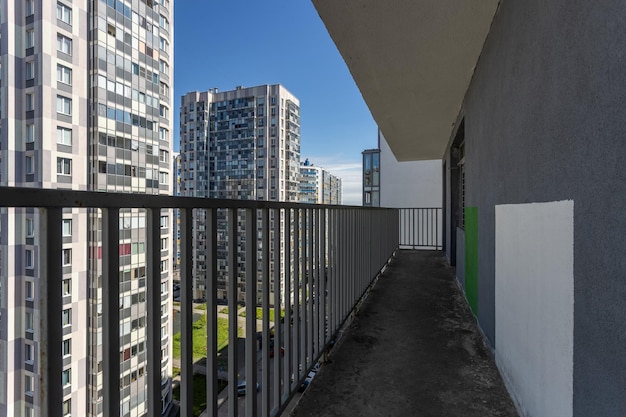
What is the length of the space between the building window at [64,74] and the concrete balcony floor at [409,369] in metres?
6.10

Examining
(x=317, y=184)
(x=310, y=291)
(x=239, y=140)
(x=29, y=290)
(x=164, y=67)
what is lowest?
(x=310, y=291)

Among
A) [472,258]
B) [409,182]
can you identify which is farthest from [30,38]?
[409,182]

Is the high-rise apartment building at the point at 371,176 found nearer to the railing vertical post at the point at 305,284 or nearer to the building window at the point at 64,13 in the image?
the building window at the point at 64,13

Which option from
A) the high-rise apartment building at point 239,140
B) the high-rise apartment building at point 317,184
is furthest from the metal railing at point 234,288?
the high-rise apartment building at point 317,184

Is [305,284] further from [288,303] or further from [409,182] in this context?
[409,182]

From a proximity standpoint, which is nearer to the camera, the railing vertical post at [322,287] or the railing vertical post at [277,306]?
the railing vertical post at [277,306]

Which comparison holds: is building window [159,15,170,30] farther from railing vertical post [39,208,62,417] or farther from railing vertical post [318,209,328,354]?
railing vertical post [39,208,62,417]

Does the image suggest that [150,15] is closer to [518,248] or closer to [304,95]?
[518,248]

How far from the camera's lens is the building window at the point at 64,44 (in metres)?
5.01

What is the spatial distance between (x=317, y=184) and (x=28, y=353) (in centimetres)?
4368

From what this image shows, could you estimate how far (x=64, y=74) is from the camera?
520 centimetres

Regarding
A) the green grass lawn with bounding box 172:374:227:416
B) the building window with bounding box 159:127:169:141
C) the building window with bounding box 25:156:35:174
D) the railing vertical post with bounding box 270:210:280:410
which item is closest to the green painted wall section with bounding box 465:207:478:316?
the railing vertical post with bounding box 270:210:280:410

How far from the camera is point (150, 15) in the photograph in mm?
8633

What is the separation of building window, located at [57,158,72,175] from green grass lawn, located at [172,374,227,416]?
350 centimetres
